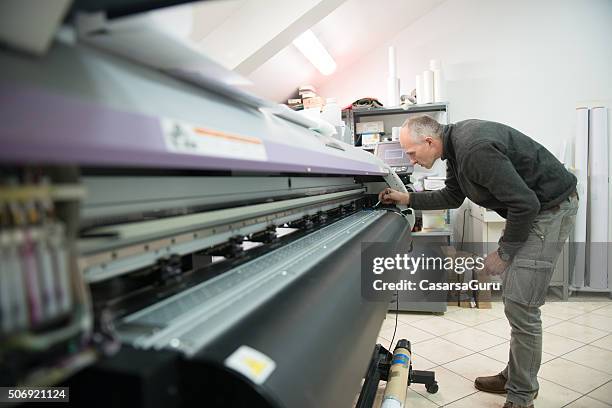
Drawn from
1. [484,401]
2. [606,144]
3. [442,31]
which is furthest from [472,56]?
[484,401]

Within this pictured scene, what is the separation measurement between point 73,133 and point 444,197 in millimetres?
2415

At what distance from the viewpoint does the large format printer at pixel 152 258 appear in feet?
1.35

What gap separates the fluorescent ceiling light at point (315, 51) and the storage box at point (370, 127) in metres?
0.71

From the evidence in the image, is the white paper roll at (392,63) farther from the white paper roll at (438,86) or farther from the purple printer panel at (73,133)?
the purple printer panel at (73,133)

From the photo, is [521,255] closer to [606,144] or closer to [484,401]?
[484,401]

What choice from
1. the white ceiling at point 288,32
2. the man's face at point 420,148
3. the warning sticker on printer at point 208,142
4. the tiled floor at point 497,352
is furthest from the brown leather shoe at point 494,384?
the white ceiling at point 288,32

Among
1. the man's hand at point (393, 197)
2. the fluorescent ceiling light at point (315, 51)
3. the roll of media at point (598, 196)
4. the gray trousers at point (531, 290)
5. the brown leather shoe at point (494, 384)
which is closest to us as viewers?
the gray trousers at point (531, 290)

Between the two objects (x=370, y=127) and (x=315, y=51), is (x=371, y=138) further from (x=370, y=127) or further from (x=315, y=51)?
(x=315, y=51)

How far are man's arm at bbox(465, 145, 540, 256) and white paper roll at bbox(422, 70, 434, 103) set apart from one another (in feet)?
7.18

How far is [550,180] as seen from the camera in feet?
6.47

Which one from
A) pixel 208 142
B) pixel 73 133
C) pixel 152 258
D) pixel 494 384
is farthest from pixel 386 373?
pixel 73 133

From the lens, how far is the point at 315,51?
366 centimetres

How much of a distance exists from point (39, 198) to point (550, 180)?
2.19 meters

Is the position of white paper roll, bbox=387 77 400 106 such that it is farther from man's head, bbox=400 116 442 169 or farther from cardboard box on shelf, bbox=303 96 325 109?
man's head, bbox=400 116 442 169
